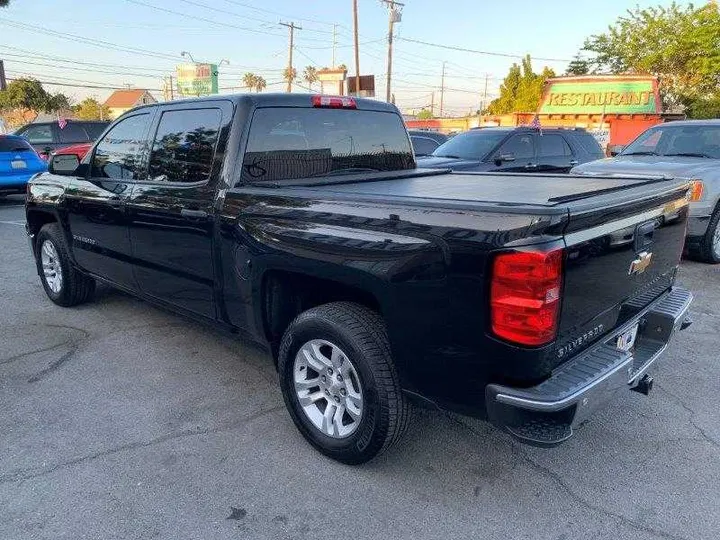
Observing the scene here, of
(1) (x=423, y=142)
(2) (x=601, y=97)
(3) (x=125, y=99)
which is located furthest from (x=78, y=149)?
(3) (x=125, y=99)

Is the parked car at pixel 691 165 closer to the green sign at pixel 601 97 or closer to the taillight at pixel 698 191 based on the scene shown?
the taillight at pixel 698 191

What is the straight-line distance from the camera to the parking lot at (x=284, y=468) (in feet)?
8.00

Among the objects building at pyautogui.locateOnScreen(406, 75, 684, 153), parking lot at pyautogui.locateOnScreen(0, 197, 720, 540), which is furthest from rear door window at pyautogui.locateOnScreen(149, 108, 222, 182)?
building at pyautogui.locateOnScreen(406, 75, 684, 153)

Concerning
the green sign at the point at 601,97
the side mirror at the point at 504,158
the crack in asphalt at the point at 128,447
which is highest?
the green sign at the point at 601,97

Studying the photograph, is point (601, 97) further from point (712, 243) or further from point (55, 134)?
point (712, 243)

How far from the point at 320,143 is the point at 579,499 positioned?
256 cm

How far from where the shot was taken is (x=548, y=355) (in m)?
2.22

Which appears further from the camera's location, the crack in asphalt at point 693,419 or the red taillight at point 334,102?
the red taillight at point 334,102

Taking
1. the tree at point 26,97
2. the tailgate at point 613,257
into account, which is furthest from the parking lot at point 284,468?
the tree at point 26,97

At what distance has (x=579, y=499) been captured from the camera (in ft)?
8.50

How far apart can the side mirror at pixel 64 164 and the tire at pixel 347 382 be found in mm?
2898

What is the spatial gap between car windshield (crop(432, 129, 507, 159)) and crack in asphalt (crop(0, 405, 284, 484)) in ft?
23.2

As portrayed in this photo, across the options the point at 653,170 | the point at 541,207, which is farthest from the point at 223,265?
the point at 653,170

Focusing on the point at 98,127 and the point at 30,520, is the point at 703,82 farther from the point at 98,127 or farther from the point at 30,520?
the point at 30,520
